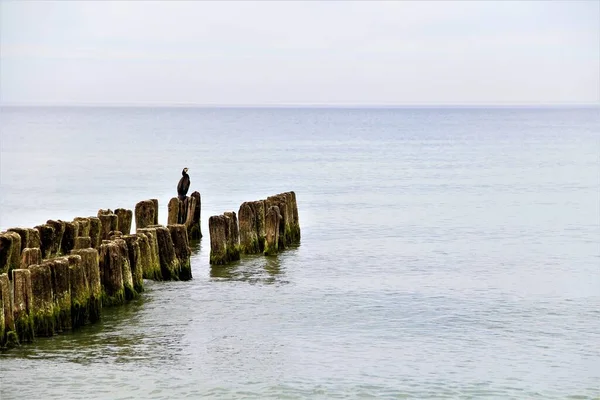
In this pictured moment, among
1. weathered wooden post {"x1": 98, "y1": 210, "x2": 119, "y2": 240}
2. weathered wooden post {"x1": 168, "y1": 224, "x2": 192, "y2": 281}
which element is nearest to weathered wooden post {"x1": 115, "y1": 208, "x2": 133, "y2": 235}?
weathered wooden post {"x1": 98, "y1": 210, "x2": 119, "y2": 240}

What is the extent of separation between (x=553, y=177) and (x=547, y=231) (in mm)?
24352

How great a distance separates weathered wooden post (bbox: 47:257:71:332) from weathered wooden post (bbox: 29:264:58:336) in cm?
11

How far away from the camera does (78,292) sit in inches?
675

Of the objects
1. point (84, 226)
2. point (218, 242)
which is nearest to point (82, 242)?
point (84, 226)

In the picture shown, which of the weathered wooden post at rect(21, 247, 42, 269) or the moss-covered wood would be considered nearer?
the moss-covered wood

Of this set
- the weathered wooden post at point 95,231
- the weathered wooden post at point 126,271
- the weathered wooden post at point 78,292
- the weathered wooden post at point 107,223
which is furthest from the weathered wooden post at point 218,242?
the weathered wooden post at point 78,292

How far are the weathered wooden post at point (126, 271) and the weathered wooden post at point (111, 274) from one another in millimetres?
120

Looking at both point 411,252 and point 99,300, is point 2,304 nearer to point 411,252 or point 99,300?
point 99,300

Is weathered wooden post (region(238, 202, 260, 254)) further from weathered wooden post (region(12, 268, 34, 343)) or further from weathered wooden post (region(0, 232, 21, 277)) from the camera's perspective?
weathered wooden post (region(12, 268, 34, 343))

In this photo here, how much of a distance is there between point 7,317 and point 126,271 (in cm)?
354

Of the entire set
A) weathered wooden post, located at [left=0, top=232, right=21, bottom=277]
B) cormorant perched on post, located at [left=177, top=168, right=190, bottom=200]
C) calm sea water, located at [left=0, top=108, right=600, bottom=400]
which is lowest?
calm sea water, located at [left=0, top=108, right=600, bottom=400]

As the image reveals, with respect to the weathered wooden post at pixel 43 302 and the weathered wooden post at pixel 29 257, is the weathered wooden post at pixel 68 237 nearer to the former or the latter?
the weathered wooden post at pixel 29 257

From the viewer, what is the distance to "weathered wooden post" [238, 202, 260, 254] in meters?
24.3

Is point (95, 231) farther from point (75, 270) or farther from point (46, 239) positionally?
point (75, 270)
